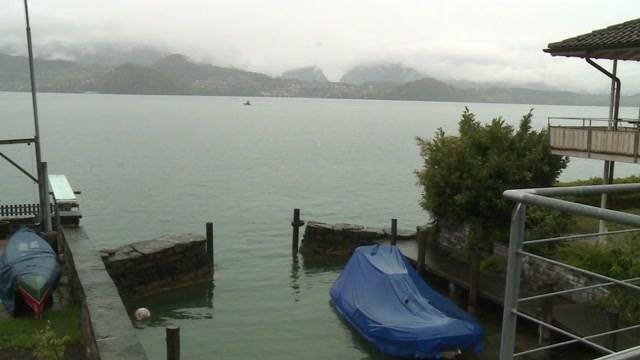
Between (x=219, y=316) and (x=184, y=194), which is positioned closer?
(x=219, y=316)

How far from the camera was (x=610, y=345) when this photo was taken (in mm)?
14680

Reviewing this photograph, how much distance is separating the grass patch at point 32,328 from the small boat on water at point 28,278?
1.02 ft

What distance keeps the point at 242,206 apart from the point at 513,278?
1586 inches

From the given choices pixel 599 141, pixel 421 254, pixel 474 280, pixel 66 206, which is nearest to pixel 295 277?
pixel 421 254

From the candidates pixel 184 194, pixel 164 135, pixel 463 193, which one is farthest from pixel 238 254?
pixel 164 135

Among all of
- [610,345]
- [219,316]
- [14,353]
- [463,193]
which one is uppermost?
[463,193]

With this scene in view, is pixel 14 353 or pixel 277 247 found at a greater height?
pixel 14 353

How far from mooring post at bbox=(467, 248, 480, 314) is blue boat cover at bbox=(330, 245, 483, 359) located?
1.98m

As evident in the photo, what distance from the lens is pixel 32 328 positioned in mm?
12812

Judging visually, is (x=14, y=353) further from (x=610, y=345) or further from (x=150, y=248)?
(x=610, y=345)

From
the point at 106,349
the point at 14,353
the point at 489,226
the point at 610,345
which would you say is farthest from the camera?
the point at 489,226

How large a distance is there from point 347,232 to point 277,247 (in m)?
4.64

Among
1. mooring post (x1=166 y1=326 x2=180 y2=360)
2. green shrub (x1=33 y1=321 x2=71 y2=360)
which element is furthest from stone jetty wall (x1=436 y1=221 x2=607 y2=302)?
green shrub (x1=33 y1=321 x2=71 y2=360)

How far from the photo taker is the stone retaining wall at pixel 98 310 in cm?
1050
